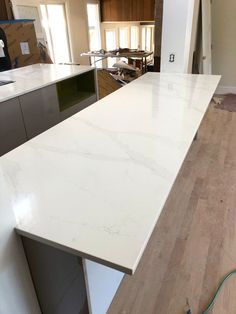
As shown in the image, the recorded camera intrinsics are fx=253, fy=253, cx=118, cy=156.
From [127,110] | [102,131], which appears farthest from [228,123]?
[102,131]

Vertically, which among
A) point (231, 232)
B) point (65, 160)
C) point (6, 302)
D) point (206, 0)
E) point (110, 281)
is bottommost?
point (231, 232)

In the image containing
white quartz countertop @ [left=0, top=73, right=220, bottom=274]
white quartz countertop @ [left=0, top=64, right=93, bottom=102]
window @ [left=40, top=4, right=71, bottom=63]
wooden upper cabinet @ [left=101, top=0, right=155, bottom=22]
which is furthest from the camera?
wooden upper cabinet @ [left=101, top=0, right=155, bottom=22]

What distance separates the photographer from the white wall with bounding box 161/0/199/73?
8.45 feet

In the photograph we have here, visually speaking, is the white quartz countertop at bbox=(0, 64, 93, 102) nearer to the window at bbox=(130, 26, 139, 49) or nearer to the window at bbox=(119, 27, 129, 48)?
the window at bbox=(119, 27, 129, 48)

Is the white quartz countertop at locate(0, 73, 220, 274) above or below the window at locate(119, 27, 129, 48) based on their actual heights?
below

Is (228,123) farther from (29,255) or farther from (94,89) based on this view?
(29,255)

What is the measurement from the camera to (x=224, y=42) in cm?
436

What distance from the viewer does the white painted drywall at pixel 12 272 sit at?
0.72m

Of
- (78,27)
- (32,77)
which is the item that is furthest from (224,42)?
(78,27)

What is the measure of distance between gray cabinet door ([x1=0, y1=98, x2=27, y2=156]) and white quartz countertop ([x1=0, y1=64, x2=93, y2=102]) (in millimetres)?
74

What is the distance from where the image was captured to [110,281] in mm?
1214

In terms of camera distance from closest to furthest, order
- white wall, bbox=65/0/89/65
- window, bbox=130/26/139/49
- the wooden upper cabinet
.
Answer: white wall, bbox=65/0/89/65
the wooden upper cabinet
window, bbox=130/26/139/49

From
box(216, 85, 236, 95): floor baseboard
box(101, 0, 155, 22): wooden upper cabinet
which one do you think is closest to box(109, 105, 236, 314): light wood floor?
box(216, 85, 236, 95): floor baseboard

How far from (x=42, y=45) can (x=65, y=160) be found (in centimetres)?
470
